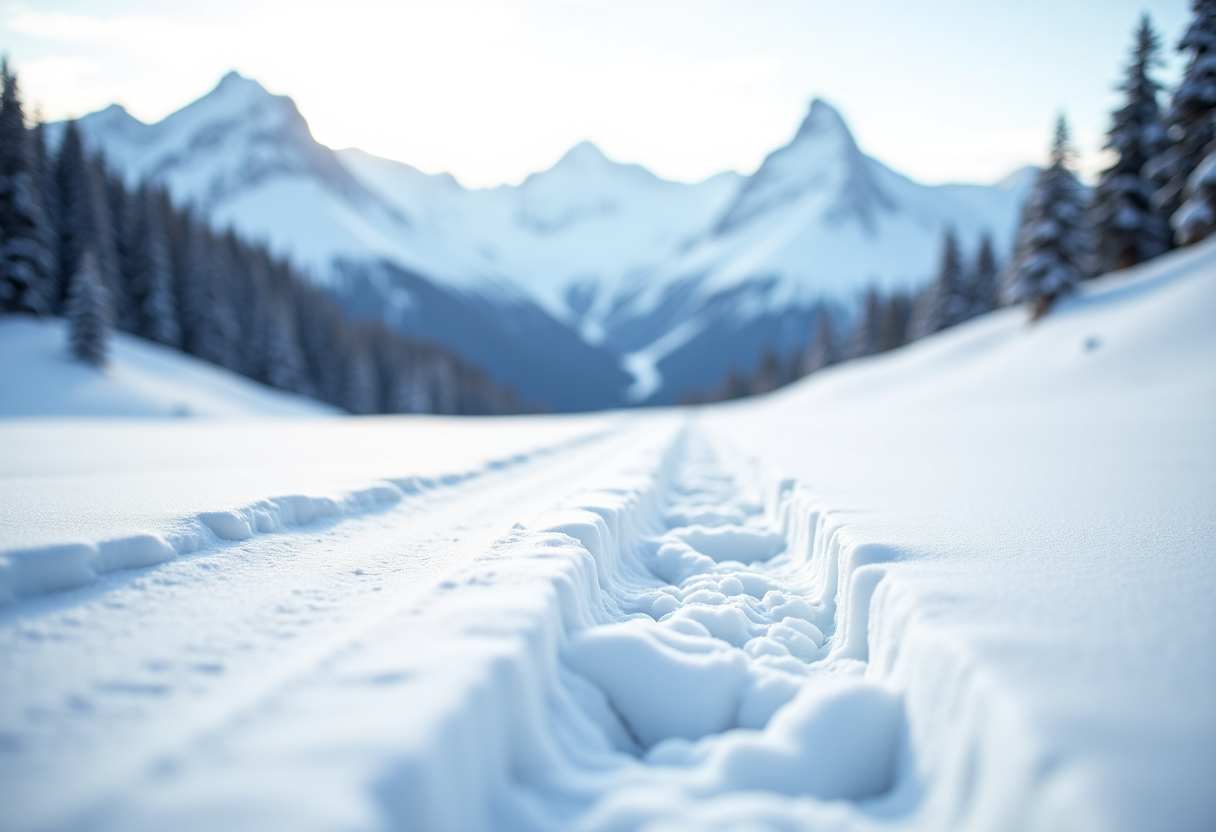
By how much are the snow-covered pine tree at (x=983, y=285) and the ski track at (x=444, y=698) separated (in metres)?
41.8

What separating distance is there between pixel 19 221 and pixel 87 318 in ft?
26.4

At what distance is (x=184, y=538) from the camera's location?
3295mm

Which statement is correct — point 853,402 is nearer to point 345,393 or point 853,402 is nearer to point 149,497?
point 149,497

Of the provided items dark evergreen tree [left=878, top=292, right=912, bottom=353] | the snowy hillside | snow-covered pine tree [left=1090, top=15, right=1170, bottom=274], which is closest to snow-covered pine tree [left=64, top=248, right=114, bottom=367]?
the snowy hillside

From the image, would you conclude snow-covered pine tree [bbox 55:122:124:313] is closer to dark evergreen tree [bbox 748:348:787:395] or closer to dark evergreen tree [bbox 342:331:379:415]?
dark evergreen tree [bbox 342:331:379:415]

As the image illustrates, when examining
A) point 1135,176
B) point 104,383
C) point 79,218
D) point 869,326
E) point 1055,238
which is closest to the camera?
point 1055,238

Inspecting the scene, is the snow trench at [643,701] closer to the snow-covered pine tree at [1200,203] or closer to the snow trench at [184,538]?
the snow trench at [184,538]

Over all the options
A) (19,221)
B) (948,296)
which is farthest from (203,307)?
(948,296)

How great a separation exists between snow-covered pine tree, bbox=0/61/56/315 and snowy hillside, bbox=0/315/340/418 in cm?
125

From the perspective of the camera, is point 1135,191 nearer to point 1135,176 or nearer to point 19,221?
point 1135,176

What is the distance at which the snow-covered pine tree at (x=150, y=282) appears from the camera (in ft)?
125

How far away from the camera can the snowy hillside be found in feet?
80.8

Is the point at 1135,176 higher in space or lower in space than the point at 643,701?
higher

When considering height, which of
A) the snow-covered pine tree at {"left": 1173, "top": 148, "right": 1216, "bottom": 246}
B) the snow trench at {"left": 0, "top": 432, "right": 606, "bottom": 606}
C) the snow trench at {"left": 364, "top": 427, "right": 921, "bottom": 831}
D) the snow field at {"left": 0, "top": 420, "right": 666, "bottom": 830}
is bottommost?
the snow trench at {"left": 364, "top": 427, "right": 921, "bottom": 831}
